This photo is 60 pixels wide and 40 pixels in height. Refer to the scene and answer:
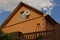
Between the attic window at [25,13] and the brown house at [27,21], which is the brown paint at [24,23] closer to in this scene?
the brown house at [27,21]

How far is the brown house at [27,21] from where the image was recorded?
23.6 m

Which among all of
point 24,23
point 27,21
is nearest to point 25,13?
point 27,21

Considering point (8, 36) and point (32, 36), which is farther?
point (32, 36)

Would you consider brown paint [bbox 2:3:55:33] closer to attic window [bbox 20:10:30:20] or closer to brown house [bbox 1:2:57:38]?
brown house [bbox 1:2:57:38]

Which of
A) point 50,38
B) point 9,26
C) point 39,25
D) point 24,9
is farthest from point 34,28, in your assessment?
point 50,38

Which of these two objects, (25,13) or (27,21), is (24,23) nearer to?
(27,21)

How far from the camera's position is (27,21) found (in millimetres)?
25781

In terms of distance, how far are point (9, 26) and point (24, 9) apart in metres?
3.65

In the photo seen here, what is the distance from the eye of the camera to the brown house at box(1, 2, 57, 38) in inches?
928

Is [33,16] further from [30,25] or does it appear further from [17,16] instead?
[17,16]

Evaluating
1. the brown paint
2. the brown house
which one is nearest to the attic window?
the brown house

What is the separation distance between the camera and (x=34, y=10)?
25.1m

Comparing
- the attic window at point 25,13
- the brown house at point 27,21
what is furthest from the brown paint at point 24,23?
the attic window at point 25,13

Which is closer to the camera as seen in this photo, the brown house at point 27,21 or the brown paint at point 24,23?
the brown house at point 27,21
